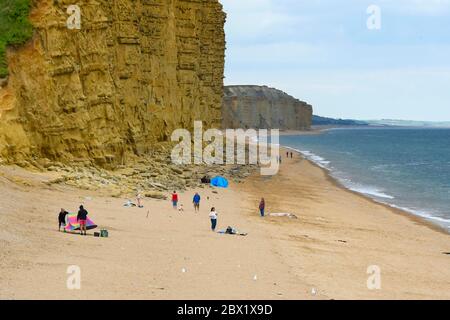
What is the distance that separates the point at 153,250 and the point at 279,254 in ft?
13.7

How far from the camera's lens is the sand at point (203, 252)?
14.4 meters

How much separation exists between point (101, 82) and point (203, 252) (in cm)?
1892

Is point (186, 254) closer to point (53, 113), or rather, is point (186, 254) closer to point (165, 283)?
point (165, 283)

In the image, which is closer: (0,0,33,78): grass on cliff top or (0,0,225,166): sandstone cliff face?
(0,0,33,78): grass on cliff top

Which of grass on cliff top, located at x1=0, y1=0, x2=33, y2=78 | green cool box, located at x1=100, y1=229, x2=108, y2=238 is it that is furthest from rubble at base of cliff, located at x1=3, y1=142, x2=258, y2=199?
green cool box, located at x1=100, y1=229, x2=108, y2=238

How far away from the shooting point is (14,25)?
31.1 m

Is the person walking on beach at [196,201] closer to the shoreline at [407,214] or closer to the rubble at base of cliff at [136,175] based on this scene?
the rubble at base of cliff at [136,175]

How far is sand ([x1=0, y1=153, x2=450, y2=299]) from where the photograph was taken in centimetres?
1435

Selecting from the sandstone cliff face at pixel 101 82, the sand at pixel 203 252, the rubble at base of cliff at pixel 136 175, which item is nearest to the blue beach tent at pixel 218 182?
the rubble at base of cliff at pixel 136 175

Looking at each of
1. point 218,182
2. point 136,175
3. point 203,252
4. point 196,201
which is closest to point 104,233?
point 203,252

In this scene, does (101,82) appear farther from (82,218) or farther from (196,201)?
(82,218)

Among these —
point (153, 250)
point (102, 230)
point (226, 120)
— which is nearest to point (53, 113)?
point (102, 230)

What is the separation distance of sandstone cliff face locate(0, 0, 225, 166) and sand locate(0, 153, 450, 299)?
164 inches

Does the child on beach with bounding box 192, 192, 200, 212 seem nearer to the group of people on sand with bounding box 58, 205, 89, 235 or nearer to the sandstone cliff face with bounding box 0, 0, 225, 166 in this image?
the sandstone cliff face with bounding box 0, 0, 225, 166
